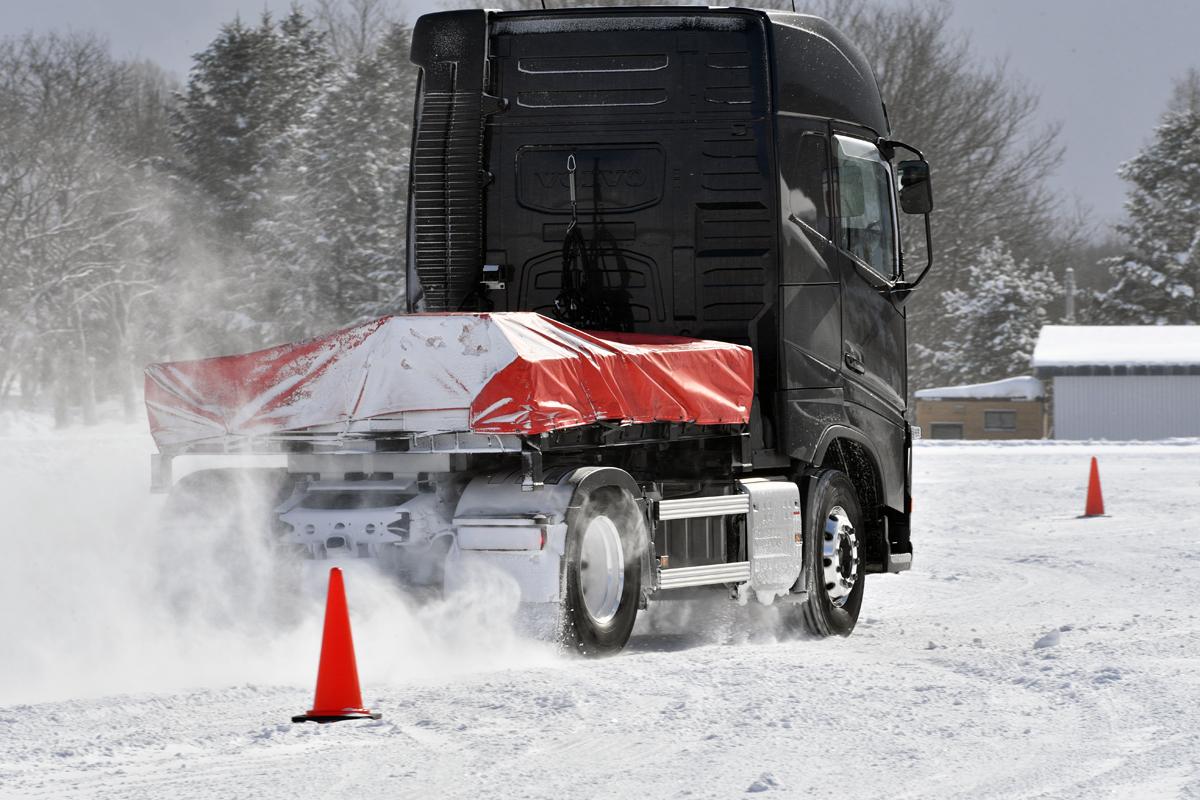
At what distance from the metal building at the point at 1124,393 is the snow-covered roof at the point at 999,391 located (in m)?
3.21

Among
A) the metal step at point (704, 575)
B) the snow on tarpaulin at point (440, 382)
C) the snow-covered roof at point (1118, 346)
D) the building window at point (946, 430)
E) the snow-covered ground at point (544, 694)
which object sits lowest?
the snow-covered ground at point (544, 694)

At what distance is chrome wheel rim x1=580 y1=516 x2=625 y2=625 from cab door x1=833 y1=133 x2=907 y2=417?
2.53 metres

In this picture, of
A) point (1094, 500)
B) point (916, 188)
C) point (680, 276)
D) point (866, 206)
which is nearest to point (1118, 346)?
point (1094, 500)

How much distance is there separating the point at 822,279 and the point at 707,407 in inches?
61.1

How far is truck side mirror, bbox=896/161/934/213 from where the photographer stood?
1175cm

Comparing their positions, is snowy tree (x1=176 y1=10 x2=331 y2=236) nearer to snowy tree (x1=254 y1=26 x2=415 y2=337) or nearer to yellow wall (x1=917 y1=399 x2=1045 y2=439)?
snowy tree (x1=254 y1=26 x2=415 y2=337)

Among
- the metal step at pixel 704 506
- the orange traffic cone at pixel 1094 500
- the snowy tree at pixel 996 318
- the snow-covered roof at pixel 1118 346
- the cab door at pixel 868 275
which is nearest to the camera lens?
the metal step at pixel 704 506

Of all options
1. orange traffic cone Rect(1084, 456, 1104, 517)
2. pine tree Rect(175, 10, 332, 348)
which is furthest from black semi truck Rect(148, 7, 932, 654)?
pine tree Rect(175, 10, 332, 348)

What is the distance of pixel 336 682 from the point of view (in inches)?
280

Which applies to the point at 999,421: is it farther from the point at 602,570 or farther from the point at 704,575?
the point at 602,570

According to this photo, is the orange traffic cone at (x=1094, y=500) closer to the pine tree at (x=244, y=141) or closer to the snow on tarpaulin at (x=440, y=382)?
the snow on tarpaulin at (x=440, y=382)

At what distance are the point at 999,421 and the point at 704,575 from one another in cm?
5120

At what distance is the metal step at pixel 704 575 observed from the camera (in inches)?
385

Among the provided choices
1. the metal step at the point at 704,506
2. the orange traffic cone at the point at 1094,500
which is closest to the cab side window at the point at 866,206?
the metal step at the point at 704,506
